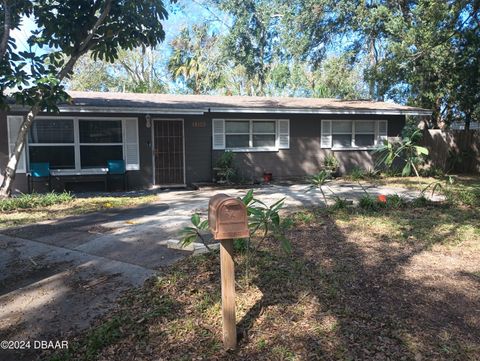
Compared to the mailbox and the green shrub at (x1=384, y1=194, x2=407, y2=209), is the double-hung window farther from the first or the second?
the mailbox

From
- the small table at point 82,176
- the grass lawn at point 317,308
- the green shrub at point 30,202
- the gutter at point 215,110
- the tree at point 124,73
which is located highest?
the tree at point 124,73

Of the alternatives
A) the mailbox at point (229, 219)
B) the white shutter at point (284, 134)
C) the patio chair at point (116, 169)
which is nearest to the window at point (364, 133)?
the white shutter at point (284, 134)

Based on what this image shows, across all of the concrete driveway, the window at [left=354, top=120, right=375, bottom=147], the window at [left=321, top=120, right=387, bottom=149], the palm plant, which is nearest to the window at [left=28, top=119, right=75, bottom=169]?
the concrete driveway

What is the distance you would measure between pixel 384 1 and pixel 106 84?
79.6 feet

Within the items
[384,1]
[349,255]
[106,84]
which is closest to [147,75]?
[106,84]

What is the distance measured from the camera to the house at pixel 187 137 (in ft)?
37.4

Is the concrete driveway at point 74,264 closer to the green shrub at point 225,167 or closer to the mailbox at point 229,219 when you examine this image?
the mailbox at point 229,219

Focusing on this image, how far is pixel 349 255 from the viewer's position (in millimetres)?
4699

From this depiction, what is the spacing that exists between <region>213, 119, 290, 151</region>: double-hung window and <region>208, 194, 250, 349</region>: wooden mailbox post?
1069 centimetres

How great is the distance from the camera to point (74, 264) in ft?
15.5

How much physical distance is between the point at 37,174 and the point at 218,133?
554 cm

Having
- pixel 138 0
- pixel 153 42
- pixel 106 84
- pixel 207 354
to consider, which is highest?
pixel 106 84

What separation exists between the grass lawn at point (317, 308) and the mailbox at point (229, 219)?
0.84 meters

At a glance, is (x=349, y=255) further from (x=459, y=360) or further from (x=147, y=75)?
(x=147, y=75)
